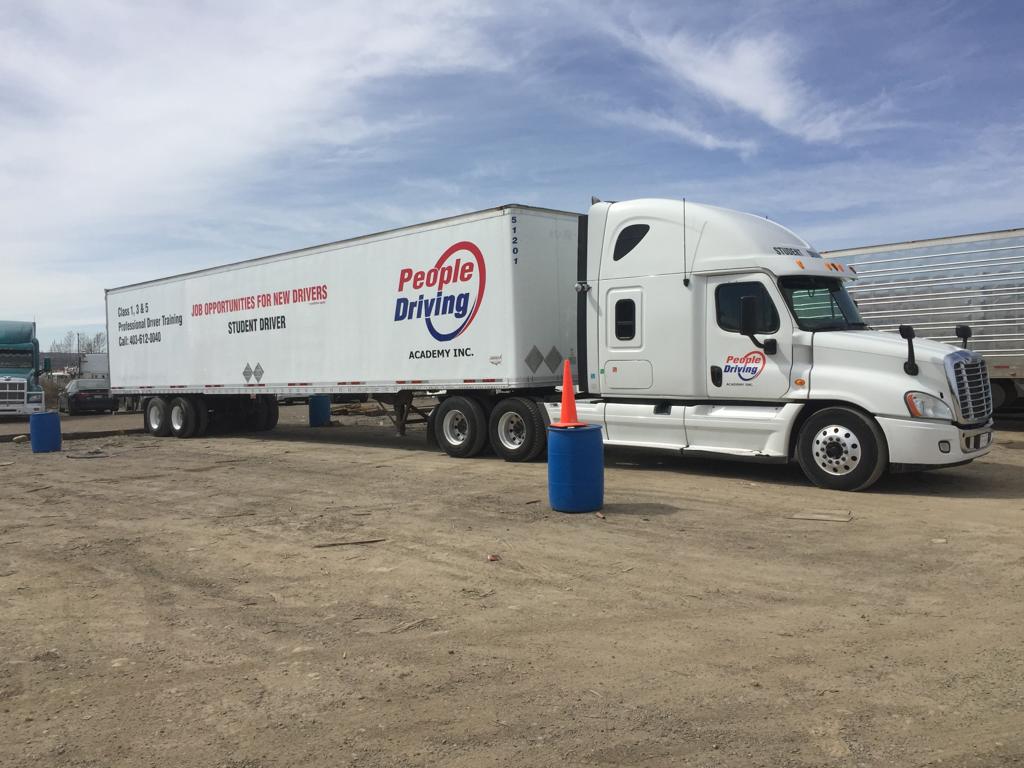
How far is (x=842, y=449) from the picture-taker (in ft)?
31.8

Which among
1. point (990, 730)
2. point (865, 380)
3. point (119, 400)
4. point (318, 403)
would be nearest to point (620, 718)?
point (990, 730)

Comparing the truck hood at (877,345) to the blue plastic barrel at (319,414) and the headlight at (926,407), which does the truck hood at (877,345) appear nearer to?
the headlight at (926,407)

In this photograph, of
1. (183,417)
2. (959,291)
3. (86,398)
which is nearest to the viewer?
(959,291)

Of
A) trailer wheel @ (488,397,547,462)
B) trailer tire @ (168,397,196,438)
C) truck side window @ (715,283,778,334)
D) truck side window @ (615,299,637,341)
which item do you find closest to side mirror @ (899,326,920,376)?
truck side window @ (715,283,778,334)

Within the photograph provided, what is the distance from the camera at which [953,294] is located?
51.1ft

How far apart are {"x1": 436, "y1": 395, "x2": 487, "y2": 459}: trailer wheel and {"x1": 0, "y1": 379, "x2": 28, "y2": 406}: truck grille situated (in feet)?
67.9

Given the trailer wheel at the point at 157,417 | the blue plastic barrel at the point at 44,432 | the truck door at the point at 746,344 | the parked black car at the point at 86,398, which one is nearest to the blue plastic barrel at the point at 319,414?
the trailer wheel at the point at 157,417

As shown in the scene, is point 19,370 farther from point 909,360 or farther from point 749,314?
point 909,360

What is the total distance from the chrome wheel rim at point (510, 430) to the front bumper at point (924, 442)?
5460mm

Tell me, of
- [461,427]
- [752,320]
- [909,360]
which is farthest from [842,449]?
[461,427]

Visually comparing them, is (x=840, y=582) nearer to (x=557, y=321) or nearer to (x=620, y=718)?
(x=620, y=718)

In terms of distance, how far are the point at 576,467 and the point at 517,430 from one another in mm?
4683

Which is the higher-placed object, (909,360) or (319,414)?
(909,360)

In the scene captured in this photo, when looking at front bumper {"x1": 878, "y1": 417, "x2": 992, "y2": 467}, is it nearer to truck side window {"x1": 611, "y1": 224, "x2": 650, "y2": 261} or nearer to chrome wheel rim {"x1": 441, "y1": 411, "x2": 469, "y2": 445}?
truck side window {"x1": 611, "y1": 224, "x2": 650, "y2": 261}
